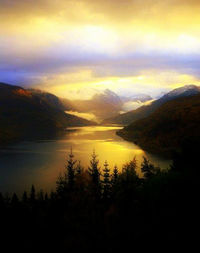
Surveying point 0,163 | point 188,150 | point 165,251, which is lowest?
point 0,163

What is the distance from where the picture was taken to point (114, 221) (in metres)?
15.7

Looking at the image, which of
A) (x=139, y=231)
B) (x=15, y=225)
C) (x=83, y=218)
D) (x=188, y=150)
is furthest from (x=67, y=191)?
(x=139, y=231)

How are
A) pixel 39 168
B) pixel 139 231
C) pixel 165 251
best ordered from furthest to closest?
pixel 39 168
pixel 139 231
pixel 165 251

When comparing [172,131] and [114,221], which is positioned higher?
[172,131]

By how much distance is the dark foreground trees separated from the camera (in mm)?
11984

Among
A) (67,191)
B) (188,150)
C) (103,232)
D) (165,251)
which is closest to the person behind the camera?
(165,251)

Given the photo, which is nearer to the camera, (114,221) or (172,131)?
A: (114,221)

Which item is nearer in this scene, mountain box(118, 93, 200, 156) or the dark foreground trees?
the dark foreground trees

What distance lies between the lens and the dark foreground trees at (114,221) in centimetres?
1198

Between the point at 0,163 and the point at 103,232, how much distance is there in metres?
58.4

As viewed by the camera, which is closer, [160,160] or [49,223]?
[49,223]

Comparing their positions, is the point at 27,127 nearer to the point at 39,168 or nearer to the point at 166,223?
the point at 39,168

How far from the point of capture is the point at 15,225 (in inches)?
957

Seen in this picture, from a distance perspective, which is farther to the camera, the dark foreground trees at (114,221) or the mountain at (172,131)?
the mountain at (172,131)
